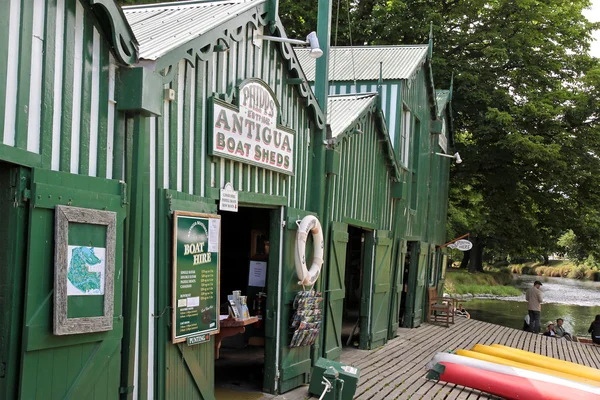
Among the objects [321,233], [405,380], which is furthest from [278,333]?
[405,380]

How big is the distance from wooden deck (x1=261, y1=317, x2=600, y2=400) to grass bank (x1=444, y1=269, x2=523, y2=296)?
15442 mm

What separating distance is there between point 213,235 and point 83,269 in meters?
1.85

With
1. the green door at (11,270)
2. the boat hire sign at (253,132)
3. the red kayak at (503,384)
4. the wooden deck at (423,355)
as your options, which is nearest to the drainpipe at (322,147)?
the boat hire sign at (253,132)

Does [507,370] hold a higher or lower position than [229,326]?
lower

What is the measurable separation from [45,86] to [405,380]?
699cm

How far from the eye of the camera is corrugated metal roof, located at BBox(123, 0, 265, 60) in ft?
17.7

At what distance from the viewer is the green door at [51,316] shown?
3.94 metres

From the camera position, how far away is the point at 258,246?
367 inches

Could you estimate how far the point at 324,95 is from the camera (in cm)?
897

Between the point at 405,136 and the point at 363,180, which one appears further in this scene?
the point at 405,136

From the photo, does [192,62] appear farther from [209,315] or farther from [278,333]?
[278,333]

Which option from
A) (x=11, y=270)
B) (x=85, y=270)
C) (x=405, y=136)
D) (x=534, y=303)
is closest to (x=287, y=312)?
(x=85, y=270)

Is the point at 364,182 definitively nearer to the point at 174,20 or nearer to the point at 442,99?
the point at 174,20

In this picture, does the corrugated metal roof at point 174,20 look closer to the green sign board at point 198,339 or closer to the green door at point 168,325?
the green door at point 168,325
